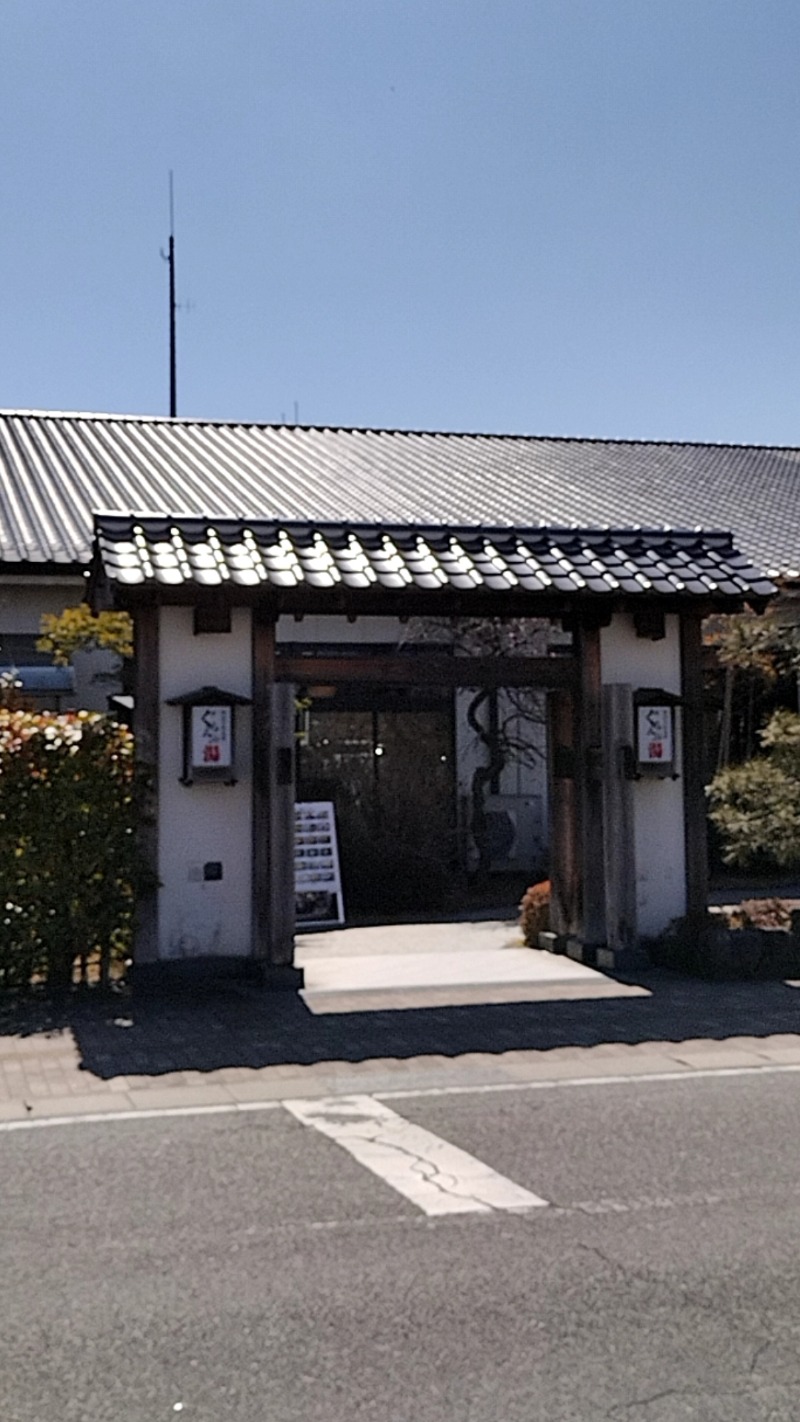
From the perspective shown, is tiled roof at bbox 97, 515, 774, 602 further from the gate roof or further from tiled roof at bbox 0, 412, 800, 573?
tiled roof at bbox 0, 412, 800, 573

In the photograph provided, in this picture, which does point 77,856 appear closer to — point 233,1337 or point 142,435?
→ point 233,1337

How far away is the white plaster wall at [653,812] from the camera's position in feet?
41.0

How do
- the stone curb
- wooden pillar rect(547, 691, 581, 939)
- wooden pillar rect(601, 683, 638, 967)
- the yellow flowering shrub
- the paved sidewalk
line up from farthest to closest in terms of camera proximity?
the yellow flowering shrub → wooden pillar rect(547, 691, 581, 939) → wooden pillar rect(601, 683, 638, 967) → the paved sidewalk → the stone curb

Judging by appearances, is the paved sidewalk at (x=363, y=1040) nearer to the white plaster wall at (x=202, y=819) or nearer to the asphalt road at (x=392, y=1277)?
the white plaster wall at (x=202, y=819)

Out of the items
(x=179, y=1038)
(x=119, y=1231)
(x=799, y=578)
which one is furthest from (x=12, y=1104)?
(x=799, y=578)

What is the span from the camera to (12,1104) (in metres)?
7.98

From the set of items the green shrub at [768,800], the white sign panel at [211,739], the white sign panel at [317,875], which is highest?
the white sign panel at [211,739]

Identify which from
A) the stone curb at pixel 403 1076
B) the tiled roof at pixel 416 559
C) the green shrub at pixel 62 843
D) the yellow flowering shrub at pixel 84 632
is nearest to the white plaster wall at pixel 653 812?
the tiled roof at pixel 416 559

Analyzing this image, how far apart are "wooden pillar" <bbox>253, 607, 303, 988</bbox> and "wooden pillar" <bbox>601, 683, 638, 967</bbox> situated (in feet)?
8.21

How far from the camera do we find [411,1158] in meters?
6.84

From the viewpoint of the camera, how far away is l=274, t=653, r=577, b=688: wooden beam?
11766 mm

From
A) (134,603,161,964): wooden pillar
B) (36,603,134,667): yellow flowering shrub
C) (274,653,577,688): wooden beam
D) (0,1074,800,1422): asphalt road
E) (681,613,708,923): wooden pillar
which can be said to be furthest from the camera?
(36,603,134,667): yellow flowering shrub

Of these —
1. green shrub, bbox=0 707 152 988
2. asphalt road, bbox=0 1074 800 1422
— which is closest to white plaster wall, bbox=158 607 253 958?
green shrub, bbox=0 707 152 988

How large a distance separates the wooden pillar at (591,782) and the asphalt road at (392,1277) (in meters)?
Result: 4.94
